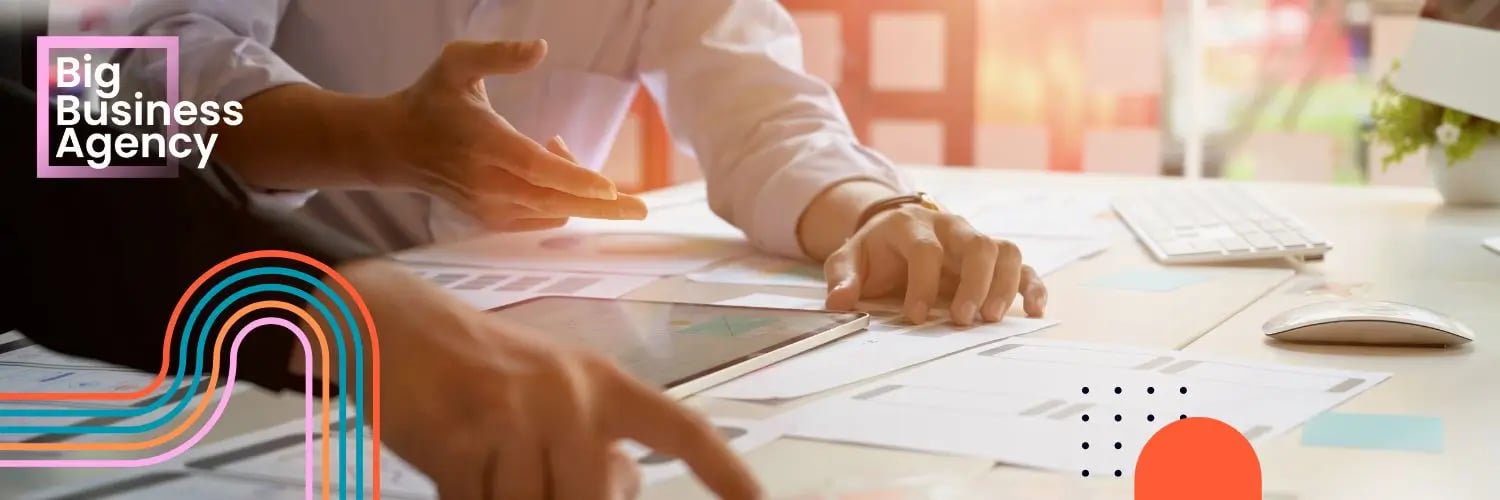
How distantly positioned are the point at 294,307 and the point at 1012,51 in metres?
1.81

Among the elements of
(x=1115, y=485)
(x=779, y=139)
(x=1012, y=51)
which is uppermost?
(x=1012, y=51)

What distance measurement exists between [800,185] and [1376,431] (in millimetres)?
453

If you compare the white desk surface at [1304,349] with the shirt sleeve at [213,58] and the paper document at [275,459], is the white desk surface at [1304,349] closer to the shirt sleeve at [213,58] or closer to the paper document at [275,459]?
the paper document at [275,459]

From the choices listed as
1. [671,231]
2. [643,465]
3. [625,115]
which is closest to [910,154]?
[671,231]

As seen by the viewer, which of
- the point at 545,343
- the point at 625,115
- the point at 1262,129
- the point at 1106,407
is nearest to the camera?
the point at 545,343

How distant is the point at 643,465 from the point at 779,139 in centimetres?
57

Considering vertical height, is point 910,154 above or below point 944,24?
below

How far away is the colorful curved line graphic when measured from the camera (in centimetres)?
45

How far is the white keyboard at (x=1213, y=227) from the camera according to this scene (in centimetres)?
91

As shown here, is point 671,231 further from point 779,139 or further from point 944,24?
point 944,24

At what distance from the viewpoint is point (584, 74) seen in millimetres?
801

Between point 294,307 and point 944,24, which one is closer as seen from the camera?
point 294,307

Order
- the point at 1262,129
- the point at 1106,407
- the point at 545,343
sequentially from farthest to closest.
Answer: the point at 1262,129
the point at 1106,407
the point at 545,343

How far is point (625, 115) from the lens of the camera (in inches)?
32.9
